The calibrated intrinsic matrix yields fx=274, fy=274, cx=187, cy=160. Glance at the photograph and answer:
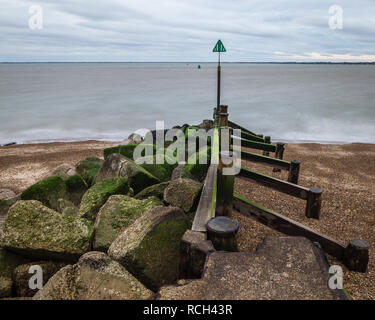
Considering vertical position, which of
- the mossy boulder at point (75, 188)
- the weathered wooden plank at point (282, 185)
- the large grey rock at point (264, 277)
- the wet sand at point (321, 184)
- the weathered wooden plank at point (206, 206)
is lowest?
the wet sand at point (321, 184)

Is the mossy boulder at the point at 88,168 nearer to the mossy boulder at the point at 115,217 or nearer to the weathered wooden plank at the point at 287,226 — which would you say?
the mossy boulder at the point at 115,217

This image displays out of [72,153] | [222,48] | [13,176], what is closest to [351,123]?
[222,48]

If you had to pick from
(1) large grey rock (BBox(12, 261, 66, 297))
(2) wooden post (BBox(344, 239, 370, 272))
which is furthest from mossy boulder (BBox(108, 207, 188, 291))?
(2) wooden post (BBox(344, 239, 370, 272))

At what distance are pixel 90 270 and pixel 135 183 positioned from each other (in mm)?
2866

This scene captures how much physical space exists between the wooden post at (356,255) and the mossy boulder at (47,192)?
16.7ft

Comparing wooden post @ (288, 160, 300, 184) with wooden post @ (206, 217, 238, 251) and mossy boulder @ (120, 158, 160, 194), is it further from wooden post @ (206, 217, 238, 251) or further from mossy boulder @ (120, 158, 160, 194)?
wooden post @ (206, 217, 238, 251)

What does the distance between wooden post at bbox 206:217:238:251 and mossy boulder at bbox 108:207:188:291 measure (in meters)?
0.62

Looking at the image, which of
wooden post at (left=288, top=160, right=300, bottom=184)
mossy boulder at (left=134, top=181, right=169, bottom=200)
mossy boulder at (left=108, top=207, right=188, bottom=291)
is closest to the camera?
mossy boulder at (left=108, top=207, right=188, bottom=291)

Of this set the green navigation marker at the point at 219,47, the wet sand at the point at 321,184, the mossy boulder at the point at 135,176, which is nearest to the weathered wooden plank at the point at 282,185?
the wet sand at the point at 321,184

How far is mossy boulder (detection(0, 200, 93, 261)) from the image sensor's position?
12.1ft

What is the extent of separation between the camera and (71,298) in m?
2.79

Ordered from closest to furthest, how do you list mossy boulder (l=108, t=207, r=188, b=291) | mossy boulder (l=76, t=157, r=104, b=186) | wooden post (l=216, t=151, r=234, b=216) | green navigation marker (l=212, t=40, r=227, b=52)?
mossy boulder (l=108, t=207, r=188, b=291) < wooden post (l=216, t=151, r=234, b=216) < mossy boulder (l=76, t=157, r=104, b=186) < green navigation marker (l=212, t=40, r=227, b=52)

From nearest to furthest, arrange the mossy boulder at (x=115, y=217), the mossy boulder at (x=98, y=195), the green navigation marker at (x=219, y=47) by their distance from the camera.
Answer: the mossy boulder at (x=115, y=217) < the mossy boulder at (x=98, y=195) < the green navigation marker at (x=219, y=47)

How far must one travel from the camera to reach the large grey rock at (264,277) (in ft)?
7.84
